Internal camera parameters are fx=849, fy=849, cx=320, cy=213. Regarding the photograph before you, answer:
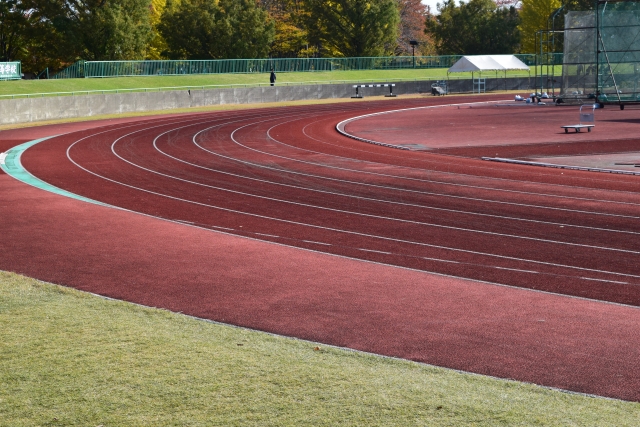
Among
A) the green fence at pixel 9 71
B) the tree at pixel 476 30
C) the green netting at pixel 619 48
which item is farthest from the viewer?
the tree at pixel 476 30

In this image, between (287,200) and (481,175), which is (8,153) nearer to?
(287,200)

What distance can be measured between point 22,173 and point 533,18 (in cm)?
7558

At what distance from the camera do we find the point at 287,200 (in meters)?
17.7

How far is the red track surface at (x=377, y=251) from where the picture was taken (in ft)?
27.9

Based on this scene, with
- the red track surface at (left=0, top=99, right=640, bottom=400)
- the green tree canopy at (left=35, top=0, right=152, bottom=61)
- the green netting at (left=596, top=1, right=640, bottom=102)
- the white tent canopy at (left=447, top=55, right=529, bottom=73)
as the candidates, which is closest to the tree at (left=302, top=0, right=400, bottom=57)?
the white tent canopy at (left=447, top=55, right=529, bottom=73)

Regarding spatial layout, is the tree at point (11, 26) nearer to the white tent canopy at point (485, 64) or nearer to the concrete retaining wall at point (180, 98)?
the concrete retaining wall at point (180, 98)

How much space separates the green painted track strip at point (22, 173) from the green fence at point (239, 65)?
1043 inches

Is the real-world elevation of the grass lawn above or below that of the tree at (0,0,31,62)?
below

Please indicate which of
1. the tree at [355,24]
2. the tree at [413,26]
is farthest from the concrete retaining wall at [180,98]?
the tree at [413,26]

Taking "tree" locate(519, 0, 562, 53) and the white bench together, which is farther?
"tree" locate(519, 0, 562, 53)

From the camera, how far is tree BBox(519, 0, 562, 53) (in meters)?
88.6

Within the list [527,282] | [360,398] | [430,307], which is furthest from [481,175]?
[360,398]

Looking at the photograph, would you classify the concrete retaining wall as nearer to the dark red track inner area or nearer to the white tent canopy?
the white tent canopy

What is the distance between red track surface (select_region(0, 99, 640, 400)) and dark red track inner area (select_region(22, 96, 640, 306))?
0.16 feet
